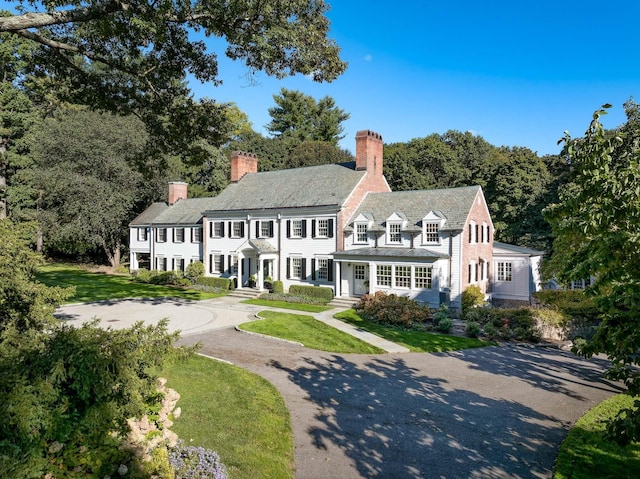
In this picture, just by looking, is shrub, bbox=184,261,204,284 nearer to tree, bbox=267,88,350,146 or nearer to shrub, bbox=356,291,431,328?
shrub, bbox=356,291,431,328

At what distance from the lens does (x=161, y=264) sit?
137 feet

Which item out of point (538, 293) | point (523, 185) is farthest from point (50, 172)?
point (523, 185)

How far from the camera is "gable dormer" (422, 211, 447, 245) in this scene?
26578 mm

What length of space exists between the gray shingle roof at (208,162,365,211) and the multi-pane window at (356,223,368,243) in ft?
6.84

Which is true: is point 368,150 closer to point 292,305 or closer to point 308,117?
point 292,305

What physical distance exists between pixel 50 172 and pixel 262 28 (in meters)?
37.7

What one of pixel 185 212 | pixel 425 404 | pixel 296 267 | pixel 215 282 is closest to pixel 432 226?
pixel 296 267

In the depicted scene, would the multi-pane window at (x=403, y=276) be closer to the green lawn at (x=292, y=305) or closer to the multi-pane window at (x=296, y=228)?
the green lawn at (x=292, y=305)

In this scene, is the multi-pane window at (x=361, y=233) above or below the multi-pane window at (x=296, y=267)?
above

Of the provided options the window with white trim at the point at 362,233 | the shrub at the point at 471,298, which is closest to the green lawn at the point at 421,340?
the shrub at the point at 471,298

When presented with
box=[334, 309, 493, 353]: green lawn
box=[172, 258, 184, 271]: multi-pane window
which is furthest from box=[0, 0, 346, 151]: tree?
box=[172, 258, 184, 271]: multi-pane window

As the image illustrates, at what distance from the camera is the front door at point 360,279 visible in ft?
94.9

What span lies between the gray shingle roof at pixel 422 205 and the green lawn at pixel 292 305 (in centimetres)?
662

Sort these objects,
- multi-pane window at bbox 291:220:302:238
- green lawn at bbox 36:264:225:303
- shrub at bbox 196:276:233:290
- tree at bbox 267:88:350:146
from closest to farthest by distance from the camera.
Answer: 1. green lawn at bbox 36:264:225:303
2. multi-pane window at bbox 291:220:302:238
3. shrub at bbox 196:276:233:290
4. tree at bbox 267:88:350:146
